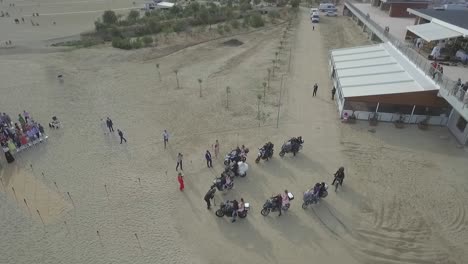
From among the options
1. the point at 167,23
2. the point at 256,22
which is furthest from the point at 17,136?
the point at 256,22

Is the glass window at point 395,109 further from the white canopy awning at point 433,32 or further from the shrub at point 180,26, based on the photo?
the shrub at point 180,26

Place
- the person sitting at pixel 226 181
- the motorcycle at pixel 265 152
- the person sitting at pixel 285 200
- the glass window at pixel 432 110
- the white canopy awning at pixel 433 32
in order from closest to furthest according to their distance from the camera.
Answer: the person sitting at pixel 285 200
the person sitting at pixel 226 181
the motorcycle at pixel 265 152
the glass window at pixel 432 110
the white canopy awning at pixel 433 32

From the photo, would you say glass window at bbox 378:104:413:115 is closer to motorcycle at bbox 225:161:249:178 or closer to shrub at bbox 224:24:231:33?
motorcycle at bbox 225:161:249:178

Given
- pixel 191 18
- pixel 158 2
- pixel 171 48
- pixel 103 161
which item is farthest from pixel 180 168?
pixel 158 2

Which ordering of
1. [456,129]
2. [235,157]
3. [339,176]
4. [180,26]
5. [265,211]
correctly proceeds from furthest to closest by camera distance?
[180,26] < [456,129] < [235,157] < [339,176] < [265,211]

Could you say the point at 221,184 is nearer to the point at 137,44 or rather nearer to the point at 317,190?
the point at 317,190

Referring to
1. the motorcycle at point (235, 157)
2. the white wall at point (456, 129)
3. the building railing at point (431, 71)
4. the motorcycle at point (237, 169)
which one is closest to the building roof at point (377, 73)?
the building railing at point (431, 71)
